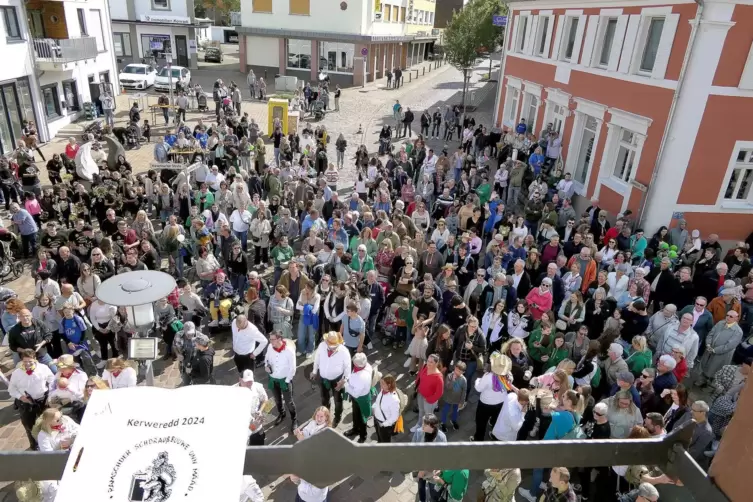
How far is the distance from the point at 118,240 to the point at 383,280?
5422 mm

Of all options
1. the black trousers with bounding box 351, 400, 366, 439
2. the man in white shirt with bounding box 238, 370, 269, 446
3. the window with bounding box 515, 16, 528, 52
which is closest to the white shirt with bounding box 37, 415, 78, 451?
the man in white shirt with bounding box 238, 370, 269, 446

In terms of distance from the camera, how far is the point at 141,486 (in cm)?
159

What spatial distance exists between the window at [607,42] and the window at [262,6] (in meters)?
30.5

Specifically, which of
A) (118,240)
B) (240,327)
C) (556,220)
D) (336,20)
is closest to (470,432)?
(240,327)

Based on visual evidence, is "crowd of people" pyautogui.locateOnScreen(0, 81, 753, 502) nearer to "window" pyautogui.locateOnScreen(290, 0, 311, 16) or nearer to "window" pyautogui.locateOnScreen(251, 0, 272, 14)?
"window" pyautogui.locateOnScreen(290, 0, 311, 16)

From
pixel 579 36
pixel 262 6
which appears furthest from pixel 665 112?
pixel 262 6

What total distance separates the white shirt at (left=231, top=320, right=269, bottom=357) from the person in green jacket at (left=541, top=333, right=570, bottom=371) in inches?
170

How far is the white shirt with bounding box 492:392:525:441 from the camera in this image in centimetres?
686

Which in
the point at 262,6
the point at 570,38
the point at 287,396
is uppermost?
the point at 262,6

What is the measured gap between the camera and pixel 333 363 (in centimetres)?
763

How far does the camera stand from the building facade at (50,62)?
20688mm

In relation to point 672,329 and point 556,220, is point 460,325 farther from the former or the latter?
point 556,220

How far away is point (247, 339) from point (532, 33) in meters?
19.8

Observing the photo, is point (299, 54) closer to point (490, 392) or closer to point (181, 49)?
point (181, 49)
